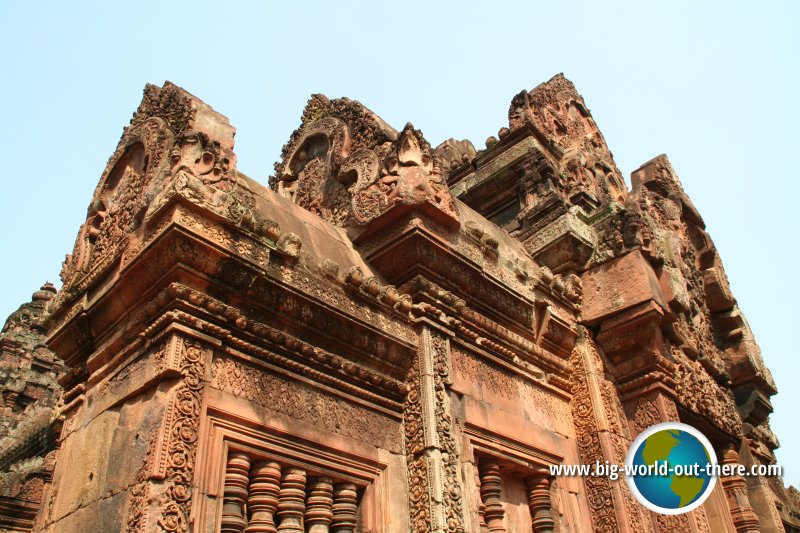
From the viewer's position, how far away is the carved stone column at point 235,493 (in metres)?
3.86

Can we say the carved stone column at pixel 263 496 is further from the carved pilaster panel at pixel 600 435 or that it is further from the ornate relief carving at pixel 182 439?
the carved pilaster panel at pixel 600 435

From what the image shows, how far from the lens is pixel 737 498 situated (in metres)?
8.32

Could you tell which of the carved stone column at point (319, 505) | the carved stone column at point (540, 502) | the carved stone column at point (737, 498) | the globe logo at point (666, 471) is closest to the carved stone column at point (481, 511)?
the carved stone column at point (540, 502)

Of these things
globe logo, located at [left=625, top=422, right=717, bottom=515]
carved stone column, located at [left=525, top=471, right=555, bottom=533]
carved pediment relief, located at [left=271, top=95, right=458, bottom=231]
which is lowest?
carved stone column, located at [left=525, top=471, right=555, bottom=533]

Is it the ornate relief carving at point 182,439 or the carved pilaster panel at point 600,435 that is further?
the carved pilaster panel at point 600,435

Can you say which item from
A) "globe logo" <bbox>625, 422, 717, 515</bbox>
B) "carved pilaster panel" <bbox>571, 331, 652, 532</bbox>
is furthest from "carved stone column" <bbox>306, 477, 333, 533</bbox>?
"globe logo" <bbox>625, 422, 717, 515</bbox>

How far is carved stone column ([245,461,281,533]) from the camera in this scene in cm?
402

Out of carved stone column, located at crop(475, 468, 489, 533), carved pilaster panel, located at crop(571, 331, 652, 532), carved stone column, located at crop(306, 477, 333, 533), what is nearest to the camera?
carved stone column, located at crop(306, 477, 333, 533)

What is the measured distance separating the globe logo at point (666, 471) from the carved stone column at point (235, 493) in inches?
Result: 153

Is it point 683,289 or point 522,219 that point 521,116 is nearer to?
point 522,219

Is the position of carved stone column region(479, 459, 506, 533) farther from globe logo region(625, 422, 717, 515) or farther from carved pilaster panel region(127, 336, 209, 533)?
carved pilaster panel region(127, 336, 209, 533)

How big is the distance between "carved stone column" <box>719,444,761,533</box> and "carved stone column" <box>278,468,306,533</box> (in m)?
6.18

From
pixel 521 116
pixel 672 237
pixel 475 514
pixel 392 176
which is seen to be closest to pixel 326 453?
pixel 475 514

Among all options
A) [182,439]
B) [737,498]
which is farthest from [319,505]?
[737,498]
